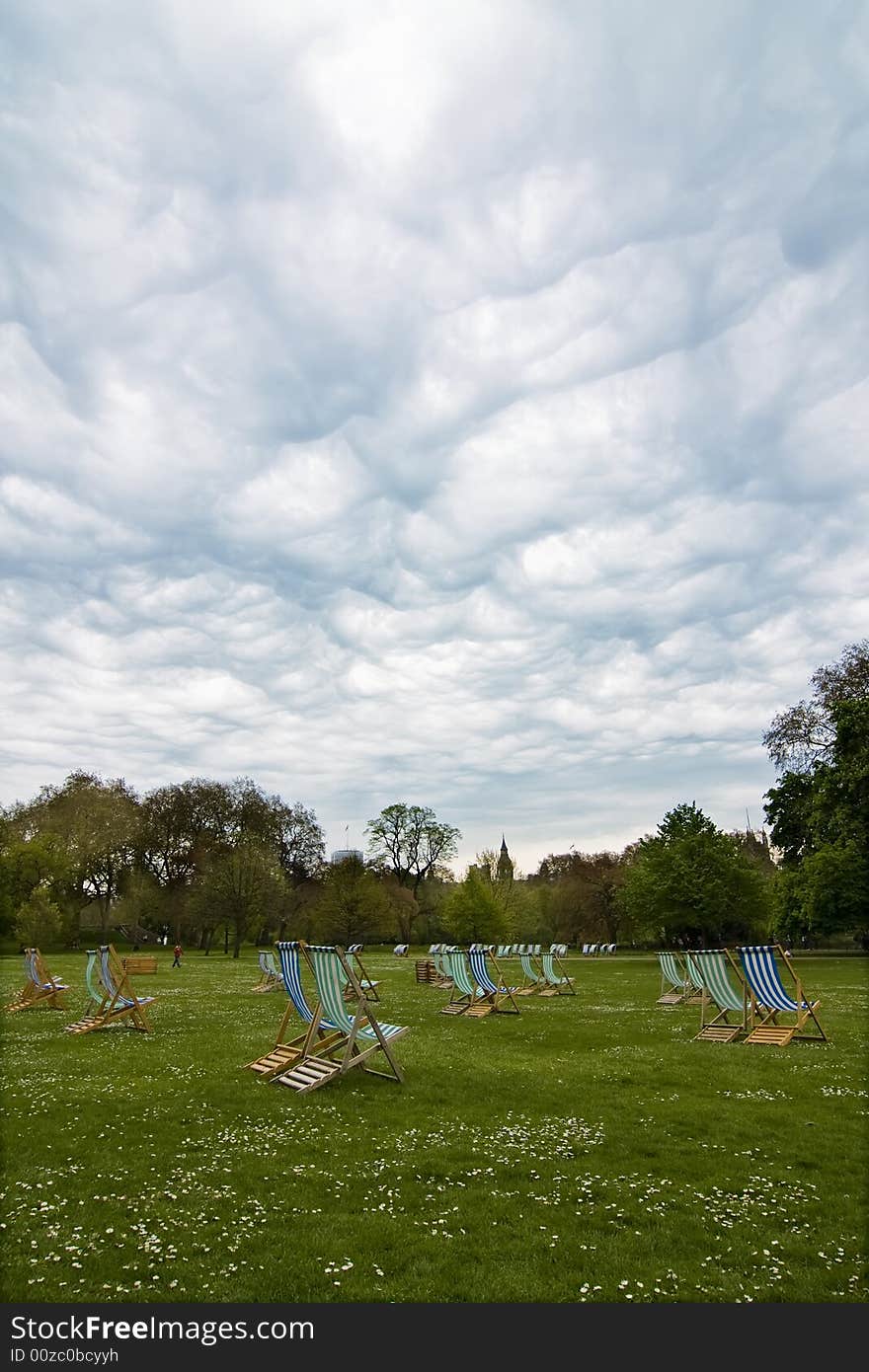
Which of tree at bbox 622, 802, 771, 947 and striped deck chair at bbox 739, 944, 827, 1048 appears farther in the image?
tree at bbox 622, 802, 771, 947

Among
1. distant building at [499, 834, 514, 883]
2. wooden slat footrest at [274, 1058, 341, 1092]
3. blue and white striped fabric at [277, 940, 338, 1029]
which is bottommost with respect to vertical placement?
wooden slat footrest at [274, 1058, 341, 1092]

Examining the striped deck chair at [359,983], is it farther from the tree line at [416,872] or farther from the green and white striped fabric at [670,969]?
the tree line at [416,872]

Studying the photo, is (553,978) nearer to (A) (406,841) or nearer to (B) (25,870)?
(B) (25,870)

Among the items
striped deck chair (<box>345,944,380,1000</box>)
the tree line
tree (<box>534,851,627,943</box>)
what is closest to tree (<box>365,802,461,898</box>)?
the tree line

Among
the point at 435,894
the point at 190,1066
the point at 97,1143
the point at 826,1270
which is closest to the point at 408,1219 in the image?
the point at 826,1270

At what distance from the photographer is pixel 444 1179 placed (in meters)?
6.42

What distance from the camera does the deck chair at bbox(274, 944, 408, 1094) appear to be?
991cm

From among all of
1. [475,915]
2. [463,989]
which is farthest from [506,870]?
[463,989]

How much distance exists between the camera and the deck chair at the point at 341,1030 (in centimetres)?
991

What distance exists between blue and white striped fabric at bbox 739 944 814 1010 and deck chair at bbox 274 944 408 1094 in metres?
6.80

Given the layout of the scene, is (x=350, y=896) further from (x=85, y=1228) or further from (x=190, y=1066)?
(x=85, y=1228)

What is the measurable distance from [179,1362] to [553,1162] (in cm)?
391

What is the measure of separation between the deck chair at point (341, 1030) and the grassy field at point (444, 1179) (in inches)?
12.7

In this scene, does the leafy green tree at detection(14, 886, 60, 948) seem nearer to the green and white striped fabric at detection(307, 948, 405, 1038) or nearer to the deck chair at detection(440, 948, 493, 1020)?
the deck chair at detection(440, 948, 493, 1020)
